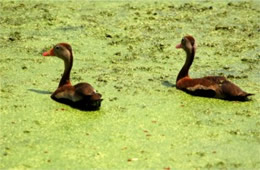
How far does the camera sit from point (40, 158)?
4.40m

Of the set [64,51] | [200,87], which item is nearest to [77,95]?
[64,51]

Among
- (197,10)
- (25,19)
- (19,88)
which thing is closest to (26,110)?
(19,88)

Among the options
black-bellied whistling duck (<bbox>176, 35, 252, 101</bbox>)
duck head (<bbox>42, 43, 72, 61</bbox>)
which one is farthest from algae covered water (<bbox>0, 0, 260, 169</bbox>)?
duck head (<bbox>42, 43, 72, 61</bbox>)

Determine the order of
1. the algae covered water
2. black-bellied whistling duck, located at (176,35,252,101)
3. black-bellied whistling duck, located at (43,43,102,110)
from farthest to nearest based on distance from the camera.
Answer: black-bellied whistling duck, located at (176,35,252,101), black-bellied whistling duck, located at (43,43,102,110), the algae covered water

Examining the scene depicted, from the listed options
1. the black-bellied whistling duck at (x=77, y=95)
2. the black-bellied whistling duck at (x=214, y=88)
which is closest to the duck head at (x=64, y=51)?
the black-bellied whistling duck at (x=77, y=95)

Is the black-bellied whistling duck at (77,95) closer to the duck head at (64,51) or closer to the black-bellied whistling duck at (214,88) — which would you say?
the duck head at (64,51)

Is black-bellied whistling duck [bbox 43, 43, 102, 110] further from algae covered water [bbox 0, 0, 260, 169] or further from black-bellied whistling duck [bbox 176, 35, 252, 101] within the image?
black-bellied whistling duck [bbox 176, 35, 252, 101]

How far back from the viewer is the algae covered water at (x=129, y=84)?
14.9 ft

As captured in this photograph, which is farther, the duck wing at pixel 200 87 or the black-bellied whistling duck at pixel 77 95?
the duck wing at pixel 200 87

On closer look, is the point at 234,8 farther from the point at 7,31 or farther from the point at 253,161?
the point at 253,161

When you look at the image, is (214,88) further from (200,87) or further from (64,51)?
(64,51)

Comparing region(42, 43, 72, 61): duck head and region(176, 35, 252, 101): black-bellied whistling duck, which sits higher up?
region(42, 43, 72, 61): duck head

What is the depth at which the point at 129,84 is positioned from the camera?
608 cm

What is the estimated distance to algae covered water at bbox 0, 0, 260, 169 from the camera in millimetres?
4551
